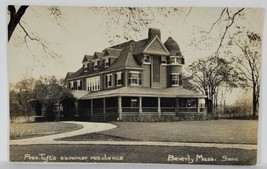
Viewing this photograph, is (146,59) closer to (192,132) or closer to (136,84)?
(136,84)

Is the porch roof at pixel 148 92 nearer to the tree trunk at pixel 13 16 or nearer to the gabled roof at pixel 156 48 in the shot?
the gabled roof at pixel 156 48

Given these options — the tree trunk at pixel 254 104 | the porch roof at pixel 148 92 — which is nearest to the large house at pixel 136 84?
the porch roof at pixel 148 92

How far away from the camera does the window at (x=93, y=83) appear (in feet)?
5.29

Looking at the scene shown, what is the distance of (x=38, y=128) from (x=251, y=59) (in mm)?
651

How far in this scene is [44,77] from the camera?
160 cm

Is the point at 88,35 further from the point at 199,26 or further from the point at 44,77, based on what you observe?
the point at 199,26

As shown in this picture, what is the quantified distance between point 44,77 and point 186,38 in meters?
0.43

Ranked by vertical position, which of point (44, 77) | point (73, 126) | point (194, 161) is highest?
point (44, 77)

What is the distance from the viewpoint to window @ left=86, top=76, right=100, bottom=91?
1613mm

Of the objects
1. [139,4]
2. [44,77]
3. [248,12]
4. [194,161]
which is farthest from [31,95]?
[248,12]

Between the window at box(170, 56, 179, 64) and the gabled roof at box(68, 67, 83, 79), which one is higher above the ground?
the window at box(170, 56, 179, 64)

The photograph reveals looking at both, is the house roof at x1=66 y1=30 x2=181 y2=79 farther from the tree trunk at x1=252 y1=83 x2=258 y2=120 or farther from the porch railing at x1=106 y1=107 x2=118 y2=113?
the tree trunk at x1=252 y1=83 x2=258 y2=120

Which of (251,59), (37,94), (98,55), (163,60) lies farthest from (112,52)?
(251,59)

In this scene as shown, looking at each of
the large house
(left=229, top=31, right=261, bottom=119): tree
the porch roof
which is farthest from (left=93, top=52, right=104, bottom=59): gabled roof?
(left=229, top=31, right=261, bottom=119): tree
